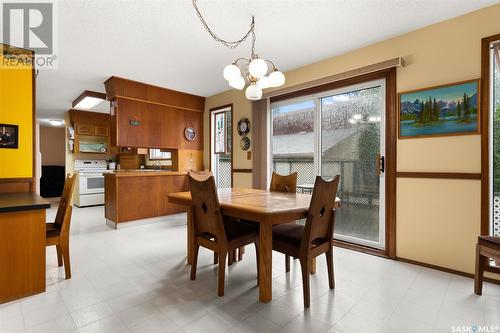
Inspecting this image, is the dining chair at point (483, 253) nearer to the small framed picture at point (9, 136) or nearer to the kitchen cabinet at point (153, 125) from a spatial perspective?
the small framed picture at point (9, 136)

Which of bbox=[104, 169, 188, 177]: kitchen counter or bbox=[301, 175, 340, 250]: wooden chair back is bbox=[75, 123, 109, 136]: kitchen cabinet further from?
bbox=[301, 175, 340, 250]: wooden chair back

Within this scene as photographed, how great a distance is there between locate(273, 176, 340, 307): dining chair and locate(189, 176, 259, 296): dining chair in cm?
30

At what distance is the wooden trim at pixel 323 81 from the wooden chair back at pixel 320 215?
170 centimetres

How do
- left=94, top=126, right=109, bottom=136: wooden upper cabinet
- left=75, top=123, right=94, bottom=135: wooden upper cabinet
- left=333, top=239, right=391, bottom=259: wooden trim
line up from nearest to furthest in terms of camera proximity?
left=333, top=239, right=391, bottom=259: wooden trim → left=75, top=123, right=94, bottom=135: wooden upper cabinet → left=94, top=126, right=109, bottom=136: wooden upper cabinet

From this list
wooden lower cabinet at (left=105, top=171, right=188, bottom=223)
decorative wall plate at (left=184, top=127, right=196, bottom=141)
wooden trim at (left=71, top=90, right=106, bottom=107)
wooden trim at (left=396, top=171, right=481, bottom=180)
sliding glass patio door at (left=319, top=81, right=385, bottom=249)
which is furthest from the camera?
decorative wall plate at (left=184, top=127, right=196, bottom=141)

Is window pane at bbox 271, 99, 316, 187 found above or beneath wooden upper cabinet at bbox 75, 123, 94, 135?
beneath

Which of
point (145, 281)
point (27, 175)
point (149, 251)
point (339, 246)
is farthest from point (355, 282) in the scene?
point (27, 175)

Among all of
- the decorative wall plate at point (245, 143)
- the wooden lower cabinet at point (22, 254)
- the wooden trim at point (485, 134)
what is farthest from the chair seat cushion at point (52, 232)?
the wooden trim at point (485, 134)

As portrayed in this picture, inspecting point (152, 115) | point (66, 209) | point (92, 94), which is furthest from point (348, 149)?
point (92, 94)

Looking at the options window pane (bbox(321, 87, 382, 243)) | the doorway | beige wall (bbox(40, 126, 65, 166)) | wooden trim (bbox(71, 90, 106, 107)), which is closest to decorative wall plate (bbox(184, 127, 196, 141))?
wooden trim (bbox(71, 90, 106, 107))

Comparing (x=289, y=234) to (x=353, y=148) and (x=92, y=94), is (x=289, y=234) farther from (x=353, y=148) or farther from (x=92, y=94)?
(x=92, y=94)

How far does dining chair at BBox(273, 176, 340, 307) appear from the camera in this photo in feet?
6.09

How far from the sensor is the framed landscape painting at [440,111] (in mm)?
2361

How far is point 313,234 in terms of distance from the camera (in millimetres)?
1910
